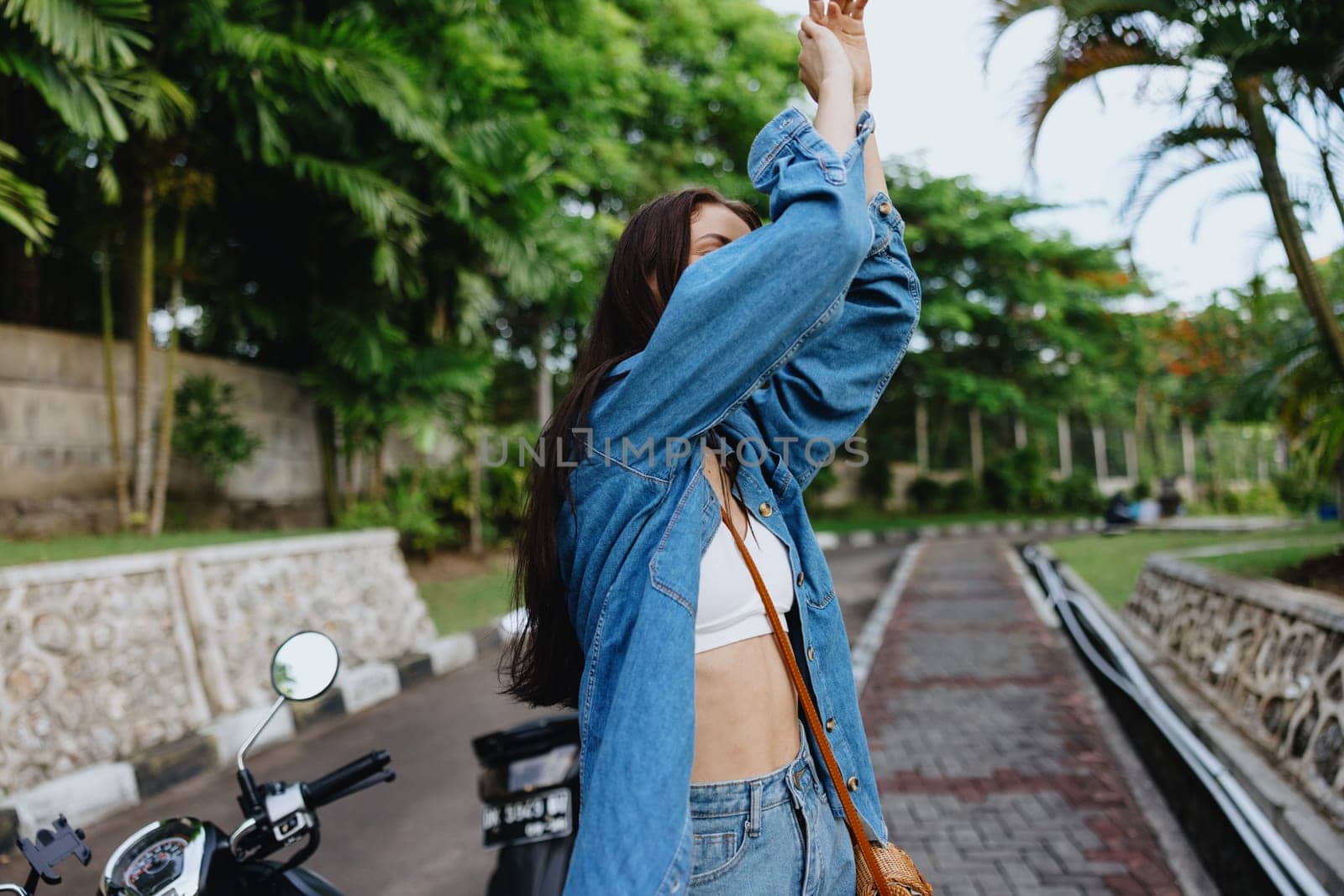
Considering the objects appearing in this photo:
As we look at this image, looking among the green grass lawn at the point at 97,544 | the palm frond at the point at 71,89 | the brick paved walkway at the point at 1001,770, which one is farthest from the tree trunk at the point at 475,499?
the palm frond at the point at 71,89

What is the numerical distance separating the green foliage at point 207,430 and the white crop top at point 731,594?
7.30 meters

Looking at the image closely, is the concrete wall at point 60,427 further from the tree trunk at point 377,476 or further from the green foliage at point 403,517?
the tree trunk at point 377,476

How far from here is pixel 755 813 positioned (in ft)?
3.91

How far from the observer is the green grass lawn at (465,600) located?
7.76 metres

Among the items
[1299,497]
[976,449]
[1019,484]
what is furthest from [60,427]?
[1299,497]

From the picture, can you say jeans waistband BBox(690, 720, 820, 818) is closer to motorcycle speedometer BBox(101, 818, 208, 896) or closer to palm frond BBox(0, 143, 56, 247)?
motorcycle speedometer BBox(101, 818, 208, 896)

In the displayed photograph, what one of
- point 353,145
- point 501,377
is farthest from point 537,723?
point 501,377

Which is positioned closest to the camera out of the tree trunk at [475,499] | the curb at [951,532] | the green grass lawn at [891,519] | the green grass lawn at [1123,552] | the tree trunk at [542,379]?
the green grass lawn at [1123,552]

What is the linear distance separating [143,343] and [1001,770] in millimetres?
6565

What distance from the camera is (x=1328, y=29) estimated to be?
442cm

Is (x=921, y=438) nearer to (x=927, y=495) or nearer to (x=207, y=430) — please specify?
(x=927, y=495)

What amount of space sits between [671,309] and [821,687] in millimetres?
626

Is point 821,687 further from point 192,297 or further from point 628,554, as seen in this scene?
point 192,297

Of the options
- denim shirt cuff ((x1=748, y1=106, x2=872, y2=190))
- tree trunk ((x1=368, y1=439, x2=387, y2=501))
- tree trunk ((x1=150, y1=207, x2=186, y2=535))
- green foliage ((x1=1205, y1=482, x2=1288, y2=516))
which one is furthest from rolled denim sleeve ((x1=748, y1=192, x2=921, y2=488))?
green foliage ((x1=1205, y1=482, x2=1288, y2=516))
